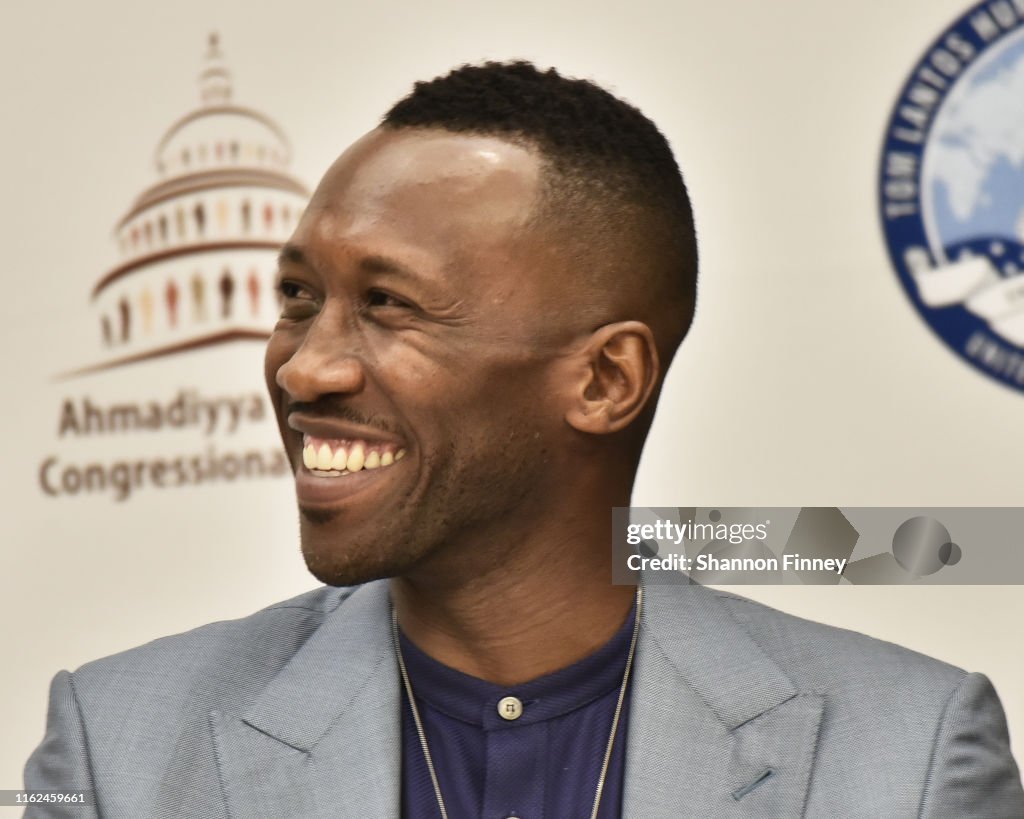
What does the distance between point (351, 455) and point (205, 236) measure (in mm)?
1343

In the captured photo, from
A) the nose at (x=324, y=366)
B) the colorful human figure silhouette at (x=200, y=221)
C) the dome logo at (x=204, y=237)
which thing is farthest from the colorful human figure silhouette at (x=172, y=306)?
the nose at (x=324, y=366)

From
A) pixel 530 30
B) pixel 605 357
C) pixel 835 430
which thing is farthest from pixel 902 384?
pixel 605 357

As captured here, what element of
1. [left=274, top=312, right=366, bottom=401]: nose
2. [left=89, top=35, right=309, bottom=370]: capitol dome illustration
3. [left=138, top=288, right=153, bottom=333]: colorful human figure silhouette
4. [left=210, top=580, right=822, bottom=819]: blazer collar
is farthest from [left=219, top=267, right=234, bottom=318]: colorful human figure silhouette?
[left=274, top=312, right=366, bottom=401]: nose

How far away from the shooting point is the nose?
5.52 feet

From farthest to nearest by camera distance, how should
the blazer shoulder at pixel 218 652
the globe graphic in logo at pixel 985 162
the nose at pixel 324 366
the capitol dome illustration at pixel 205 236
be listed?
1. the capitol dome illustration at pixel 205 236
2. the globe graphic in logo at pixel 985 162
3. the blazer shoulder at pixel 218 652
4. the nose at pixel 324 366

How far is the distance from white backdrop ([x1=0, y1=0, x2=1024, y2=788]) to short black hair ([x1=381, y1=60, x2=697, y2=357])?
2.95 ft

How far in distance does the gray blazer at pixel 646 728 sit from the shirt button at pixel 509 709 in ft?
0.38

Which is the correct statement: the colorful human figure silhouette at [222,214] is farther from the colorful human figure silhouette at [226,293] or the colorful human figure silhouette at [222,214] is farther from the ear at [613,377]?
the ear at [613,377]

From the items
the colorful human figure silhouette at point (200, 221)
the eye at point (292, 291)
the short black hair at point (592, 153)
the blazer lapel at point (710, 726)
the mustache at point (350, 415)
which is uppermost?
the colorful human figure silhouette at point (200, 221)

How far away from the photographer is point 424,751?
1.84 metres

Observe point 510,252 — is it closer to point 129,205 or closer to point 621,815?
point 621,815

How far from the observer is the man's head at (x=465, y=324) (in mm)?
1706

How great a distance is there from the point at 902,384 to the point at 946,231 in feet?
0.87

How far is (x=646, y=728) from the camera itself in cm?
180
